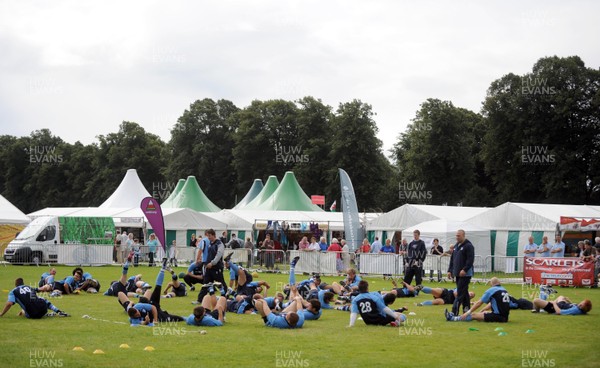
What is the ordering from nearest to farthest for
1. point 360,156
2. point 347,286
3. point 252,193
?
point 347,286
point 252,193
point 360,156

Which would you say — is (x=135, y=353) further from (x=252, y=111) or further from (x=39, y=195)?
(x=39, y=195)

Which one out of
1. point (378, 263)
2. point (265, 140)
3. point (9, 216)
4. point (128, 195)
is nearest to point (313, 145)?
point (265, 140)

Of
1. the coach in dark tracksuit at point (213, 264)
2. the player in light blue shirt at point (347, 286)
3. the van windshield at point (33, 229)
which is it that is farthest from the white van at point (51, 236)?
the player in light blue shirt at point (347, 286)

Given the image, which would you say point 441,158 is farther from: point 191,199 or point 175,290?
point 175,290

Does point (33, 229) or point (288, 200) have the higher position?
point (288, 200)

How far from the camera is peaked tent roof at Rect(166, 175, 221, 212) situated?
54562 mm

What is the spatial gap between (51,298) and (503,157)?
44.6 meters

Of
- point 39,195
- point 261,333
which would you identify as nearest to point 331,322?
point 261,333

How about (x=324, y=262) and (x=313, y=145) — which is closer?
(x=324, y=262)

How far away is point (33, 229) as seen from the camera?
3909 centimetres

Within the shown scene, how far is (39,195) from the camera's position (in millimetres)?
104500

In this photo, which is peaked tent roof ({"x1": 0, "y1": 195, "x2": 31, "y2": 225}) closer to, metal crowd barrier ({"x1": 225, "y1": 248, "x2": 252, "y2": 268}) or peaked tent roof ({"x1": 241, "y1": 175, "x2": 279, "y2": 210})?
metal crowd barrier ({"x1": 225, "y1": 248, "x2": 252, "y2": 268})

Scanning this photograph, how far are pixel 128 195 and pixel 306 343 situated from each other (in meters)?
43.8

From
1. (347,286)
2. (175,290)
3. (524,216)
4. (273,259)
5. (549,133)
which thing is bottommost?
(175,290)
